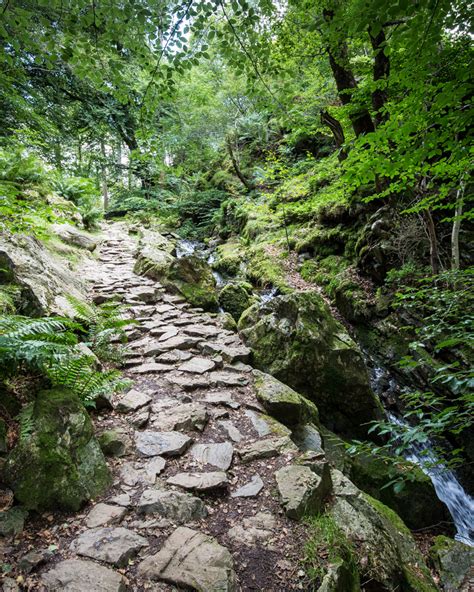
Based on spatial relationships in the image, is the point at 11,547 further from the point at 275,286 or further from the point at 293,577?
the point at 275,286

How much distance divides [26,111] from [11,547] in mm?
8796

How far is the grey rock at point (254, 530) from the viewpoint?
223cm

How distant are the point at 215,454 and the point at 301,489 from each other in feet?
2.98

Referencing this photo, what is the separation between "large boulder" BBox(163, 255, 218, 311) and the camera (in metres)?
7.52

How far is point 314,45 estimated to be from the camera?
7383 mm

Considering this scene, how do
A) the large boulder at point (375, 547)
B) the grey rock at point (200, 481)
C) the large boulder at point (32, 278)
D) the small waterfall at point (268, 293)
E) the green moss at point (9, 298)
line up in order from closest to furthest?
the large boulder at point (375, 547), the grey rock at point (200, 481), the green moss at point (9, 298), the large boulder at point (32, 278), the small waterfall at point (268, 293)

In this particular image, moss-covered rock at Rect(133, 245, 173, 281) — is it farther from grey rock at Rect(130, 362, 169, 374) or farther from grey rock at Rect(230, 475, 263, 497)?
grey rock at Rect(230, 475, 263, 497)

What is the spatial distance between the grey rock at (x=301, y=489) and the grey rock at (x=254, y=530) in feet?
0.55

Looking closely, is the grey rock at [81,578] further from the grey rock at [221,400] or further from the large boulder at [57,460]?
the grey rock at [221,400]

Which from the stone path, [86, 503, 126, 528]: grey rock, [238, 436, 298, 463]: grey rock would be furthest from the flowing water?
[86, 503, 126, 528]: grey rock

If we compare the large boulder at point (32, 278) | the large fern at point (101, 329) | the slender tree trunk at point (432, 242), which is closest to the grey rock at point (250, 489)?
the large fern at point (101, 329)

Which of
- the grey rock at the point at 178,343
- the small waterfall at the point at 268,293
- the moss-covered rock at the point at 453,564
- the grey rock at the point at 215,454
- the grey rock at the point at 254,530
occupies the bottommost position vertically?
the moss-covered rock at the point at 453,564

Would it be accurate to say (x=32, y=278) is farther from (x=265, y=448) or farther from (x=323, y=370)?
(x=323, y=370)

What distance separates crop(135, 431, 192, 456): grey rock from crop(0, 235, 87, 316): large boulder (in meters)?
2.17
